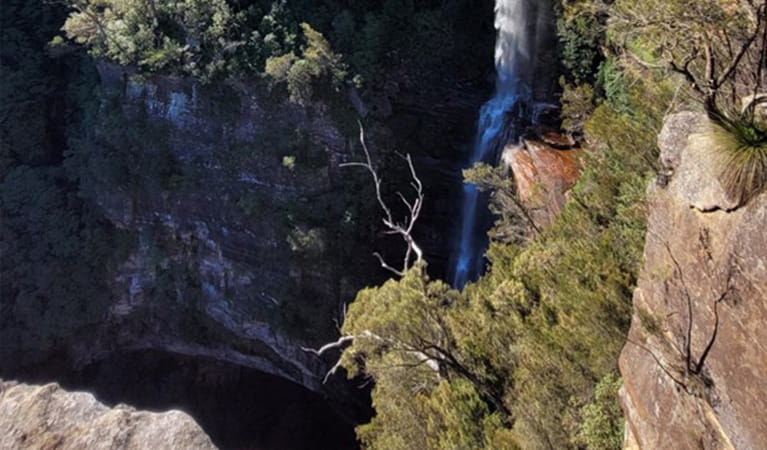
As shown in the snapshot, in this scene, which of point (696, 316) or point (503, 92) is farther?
point (503, 92)

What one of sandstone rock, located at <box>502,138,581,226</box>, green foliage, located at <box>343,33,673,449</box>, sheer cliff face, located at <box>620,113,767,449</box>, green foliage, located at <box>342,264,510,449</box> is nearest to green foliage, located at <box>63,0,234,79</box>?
sandstone rock, located at <box>502,138,581,226</box>

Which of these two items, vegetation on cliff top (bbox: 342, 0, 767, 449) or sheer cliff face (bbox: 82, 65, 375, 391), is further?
sheer cliff face (bbox: 82, 65, 375, 391)

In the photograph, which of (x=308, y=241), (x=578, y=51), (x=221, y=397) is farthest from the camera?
(x=221, y=397)

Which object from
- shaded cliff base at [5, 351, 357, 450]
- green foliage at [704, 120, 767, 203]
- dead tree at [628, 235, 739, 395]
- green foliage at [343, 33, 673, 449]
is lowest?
shaded cliff base at [5, 351, 357, 450]

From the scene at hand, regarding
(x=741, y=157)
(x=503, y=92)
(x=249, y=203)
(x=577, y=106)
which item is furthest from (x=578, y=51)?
(x=249, y=203)

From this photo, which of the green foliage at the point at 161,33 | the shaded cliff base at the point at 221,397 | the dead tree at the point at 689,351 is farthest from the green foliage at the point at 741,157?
the shaded cliff base at the point at 221,397

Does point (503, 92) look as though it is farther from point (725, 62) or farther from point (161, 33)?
point (161, 33)

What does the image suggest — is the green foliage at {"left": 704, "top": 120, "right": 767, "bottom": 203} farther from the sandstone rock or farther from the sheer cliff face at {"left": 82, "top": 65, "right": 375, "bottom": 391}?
the sheer cliff face at {"left": 82, "top": 65, "right": 375, "bottom": 391}
